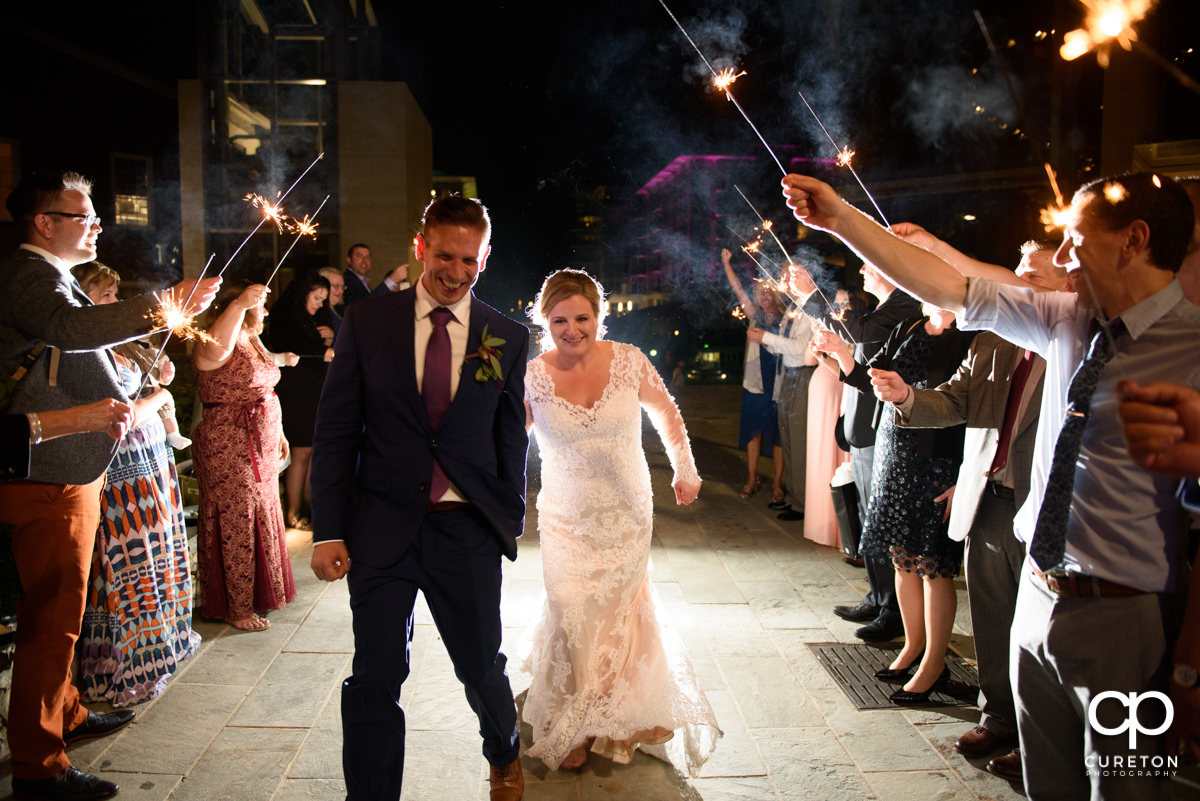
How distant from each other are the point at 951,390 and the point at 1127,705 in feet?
5.05

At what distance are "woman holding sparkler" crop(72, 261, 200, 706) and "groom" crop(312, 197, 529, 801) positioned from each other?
1606 millimetres

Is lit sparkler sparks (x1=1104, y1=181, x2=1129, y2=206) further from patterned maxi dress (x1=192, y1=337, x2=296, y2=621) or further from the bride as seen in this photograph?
patterned maxi dress (x1=192, y1=337, x2=296, y2=621)

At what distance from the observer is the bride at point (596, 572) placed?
3.13 meters

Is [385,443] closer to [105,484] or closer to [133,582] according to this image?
[105,484]

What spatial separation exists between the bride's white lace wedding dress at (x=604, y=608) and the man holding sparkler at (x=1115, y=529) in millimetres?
1532

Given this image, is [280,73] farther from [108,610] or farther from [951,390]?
[951,390]

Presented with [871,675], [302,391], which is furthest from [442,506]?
[302,391]

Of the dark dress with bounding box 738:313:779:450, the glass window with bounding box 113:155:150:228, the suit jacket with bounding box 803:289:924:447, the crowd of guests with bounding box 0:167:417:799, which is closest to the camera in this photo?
the crowd of guests with bounding box 0:167:417:799

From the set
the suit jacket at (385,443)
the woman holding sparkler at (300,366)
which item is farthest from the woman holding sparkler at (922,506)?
the woman holding sparkler at (300,366)

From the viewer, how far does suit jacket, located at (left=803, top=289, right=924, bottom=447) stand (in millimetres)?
4355

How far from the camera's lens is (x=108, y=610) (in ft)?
11.8

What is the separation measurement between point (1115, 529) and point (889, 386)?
1.15m

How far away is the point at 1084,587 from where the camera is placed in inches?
76.3

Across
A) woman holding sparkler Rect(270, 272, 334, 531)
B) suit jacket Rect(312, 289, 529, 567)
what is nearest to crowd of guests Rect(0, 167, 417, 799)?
suit jacket Rect(312, 289, 529, 567)
